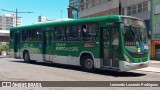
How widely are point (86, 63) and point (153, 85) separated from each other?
221 inches

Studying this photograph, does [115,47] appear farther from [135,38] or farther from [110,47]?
[135,38]

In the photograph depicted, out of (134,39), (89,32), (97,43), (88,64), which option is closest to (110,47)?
(97,43)

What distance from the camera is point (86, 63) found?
16266 millimetres

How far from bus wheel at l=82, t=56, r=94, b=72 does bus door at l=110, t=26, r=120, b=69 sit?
170 centimetres

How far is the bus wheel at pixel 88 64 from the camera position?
1591 centimetres

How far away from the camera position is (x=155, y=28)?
3794 cm

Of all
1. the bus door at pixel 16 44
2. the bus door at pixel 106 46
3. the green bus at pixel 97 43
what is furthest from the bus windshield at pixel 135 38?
the bus door at pixel 16 44

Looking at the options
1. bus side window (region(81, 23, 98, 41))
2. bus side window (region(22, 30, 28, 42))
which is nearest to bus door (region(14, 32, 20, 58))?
bus side window (region(22, 30, 28, 42))

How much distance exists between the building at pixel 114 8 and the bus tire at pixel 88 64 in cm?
2432

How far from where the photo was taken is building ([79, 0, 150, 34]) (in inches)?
1576

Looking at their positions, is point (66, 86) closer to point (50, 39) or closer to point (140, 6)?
point (50, 39)

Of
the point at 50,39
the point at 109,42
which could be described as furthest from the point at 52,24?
the point at 109,42

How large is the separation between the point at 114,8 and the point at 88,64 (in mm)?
32461

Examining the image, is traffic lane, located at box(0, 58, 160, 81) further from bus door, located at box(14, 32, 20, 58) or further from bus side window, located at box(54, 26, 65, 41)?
bus door, located at box(14, 32, 20, 58)
